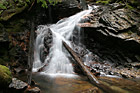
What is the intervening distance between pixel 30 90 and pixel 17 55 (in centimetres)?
531

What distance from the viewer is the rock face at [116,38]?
9281 millimetres

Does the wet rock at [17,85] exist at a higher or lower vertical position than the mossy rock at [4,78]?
lower

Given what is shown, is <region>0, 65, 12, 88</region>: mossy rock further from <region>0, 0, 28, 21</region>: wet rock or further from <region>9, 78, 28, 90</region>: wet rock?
<region>0, 0, 28, 21</region>: wet rock

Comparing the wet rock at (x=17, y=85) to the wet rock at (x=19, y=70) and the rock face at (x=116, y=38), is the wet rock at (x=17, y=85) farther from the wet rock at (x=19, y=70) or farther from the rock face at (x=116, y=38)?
the rock face at (x=116, y=38)

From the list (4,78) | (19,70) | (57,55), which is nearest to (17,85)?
(4,78)

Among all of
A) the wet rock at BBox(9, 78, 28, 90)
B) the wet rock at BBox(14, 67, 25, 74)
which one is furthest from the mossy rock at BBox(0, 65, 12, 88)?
the wet rock at BBox(14, 67, 25, 74)

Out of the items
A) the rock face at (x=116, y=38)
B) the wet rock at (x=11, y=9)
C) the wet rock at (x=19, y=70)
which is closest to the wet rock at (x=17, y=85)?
the wet rock at (x=19, y=70)

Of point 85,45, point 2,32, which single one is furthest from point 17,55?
point 85,45

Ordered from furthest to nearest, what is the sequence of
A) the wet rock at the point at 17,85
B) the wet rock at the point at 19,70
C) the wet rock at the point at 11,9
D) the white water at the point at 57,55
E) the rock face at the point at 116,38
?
1. the rock face at the point at 116,38
2. the white water at the point at 57,55
3. the wet rock at the point at 11,9
4. the wet rock at the point at 19,70
5. the wet rock at the point at 17,85

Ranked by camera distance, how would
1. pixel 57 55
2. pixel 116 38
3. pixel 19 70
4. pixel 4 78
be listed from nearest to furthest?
pixel 4 78, pixel 19 70, pixel 116 38, pixel 57 55

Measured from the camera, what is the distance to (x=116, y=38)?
31.3 ft

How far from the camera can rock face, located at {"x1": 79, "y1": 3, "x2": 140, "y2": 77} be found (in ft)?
30.5

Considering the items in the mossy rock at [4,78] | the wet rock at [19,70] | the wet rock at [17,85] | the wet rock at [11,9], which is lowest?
the wet rock at [19,70]

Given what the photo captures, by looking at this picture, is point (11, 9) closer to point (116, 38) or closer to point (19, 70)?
point (19, 70)
